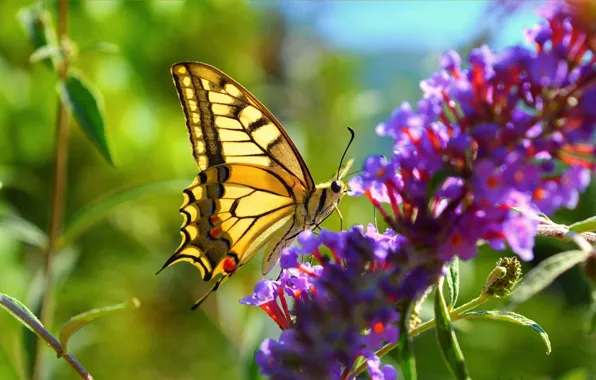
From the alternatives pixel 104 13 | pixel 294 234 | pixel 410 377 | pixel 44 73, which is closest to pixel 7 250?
pixel 44 73

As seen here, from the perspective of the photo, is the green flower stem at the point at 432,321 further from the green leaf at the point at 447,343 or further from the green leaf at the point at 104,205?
the green leaf at the point at 104,205

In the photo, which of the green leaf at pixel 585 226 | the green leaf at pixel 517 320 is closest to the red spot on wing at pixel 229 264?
the green leaf at pixel 517 320

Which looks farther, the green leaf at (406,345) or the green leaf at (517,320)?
the green leaf at (517,320)

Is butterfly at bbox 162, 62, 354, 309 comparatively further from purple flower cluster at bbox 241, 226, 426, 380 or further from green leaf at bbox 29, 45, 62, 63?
purple flower cluster at bbox 241, 226, 426, 380

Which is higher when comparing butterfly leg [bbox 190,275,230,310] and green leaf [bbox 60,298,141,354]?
green leaf [bbox 60,298,141,354]

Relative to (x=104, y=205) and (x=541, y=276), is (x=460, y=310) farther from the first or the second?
(x=104, y=205)

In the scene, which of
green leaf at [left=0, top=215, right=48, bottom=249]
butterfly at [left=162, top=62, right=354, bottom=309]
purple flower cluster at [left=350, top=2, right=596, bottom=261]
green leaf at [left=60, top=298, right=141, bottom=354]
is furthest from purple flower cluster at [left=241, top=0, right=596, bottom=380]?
green leaf at [left=0, top=215, right=48, bottom=249]
